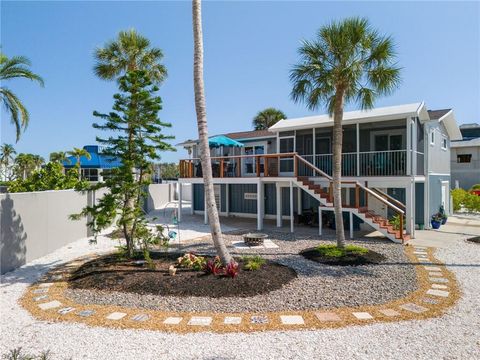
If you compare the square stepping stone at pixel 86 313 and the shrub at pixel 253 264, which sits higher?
the shrub at pixel 253 264

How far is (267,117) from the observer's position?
34.2 meters

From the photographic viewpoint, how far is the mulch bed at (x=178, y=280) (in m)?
6.44

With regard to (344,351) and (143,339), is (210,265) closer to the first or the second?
(143,339)

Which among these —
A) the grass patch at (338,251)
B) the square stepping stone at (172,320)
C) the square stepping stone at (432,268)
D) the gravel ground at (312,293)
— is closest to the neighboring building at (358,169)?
the grass patch at (338,251)

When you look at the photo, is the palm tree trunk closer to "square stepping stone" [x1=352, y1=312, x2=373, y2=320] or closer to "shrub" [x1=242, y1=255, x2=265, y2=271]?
"shrub" [x1=242, y1=255, x2=265, y2=271]

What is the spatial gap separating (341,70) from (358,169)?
5.77 meters

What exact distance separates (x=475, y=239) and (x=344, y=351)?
35.3 ft

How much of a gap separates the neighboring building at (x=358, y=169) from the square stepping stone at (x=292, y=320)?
7.37m

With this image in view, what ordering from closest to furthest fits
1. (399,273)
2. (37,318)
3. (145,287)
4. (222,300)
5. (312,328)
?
(312,328), (37,318), (222,300), (145,287), (399,273)

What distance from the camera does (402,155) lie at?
43.7 feet

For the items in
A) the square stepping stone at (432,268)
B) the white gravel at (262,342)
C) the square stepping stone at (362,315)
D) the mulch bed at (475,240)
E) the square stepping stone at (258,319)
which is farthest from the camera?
the mulch bed at (475,240)

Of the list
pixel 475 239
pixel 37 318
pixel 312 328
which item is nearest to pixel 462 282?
pixel 312 328

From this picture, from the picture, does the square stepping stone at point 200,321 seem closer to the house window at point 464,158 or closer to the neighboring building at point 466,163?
the neighboring building at point 466,163

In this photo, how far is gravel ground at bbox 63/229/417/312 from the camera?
5797mm
